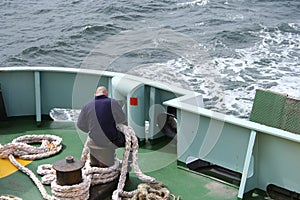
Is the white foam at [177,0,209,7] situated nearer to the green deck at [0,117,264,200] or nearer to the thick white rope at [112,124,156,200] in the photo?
the green deck at [0,117,264,200]

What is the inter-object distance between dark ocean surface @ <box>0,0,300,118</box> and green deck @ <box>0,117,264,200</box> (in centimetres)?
517

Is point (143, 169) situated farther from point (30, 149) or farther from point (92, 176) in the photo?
point (30, 149)

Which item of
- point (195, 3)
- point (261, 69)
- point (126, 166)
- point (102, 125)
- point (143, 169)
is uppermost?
point (102, 125)

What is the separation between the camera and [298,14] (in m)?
18.6

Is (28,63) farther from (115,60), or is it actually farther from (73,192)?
(73,192)

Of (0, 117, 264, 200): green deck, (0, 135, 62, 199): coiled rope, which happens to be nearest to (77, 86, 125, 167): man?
(0, 117, 264, 200): green deck

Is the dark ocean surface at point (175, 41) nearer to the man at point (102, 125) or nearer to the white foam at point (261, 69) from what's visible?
the white foam at point (261, 69)

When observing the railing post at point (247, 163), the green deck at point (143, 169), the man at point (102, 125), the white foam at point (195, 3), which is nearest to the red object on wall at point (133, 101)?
the green deck at point (143, 169)

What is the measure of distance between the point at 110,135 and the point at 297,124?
1776 mm

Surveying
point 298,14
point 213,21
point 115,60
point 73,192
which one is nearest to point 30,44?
point 115,60

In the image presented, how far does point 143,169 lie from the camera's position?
4746mm

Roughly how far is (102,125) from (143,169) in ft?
2.95

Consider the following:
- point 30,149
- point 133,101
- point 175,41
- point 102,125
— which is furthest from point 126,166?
point 175,41

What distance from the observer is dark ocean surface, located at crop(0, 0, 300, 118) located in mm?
12031
